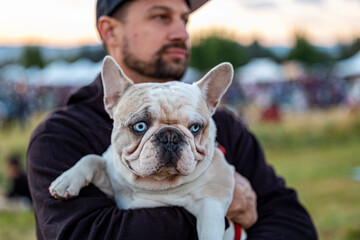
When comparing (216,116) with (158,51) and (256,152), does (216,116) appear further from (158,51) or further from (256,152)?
(158,51)

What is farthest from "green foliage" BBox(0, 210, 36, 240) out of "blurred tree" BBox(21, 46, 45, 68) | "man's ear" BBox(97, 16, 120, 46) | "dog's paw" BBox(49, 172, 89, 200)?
"blurred tree" BBox(21, 46, 45, 68)

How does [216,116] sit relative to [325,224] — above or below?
above

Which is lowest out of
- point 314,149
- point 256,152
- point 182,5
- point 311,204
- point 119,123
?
point 314,149

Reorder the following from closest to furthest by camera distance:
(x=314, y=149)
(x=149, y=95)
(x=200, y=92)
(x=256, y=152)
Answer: (x=149, y=95) < (x=200, y=92) < (x=256, y=152) < (x=314, y=149)

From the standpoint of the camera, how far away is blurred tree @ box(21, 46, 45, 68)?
6838 centimetres

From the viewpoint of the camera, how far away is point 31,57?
68625 millimetres

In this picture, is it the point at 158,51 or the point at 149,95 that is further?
the point at 158,51

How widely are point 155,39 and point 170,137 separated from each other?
3.30 feet

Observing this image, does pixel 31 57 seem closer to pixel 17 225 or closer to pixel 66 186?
pixel 17 225

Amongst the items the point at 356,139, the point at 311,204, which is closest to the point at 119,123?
the point at 311,204

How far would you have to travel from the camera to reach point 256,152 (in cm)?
257

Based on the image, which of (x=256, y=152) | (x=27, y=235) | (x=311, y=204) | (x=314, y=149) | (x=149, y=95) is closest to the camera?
(x=149, y=95)

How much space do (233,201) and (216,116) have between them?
25.5 inches

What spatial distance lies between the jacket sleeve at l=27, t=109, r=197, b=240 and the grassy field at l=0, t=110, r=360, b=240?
398cm
